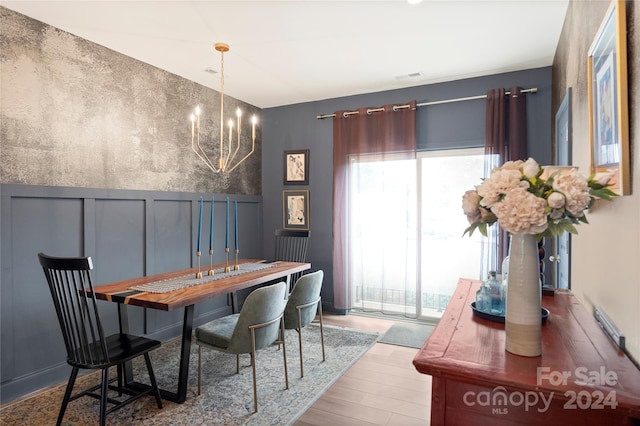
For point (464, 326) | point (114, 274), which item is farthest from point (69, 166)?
point (464, 326)

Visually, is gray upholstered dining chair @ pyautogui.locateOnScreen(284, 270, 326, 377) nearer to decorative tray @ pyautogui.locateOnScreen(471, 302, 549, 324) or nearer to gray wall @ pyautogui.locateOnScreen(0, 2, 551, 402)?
decorative tray @ pyautogui.locateOnScreen(471, 302, 549, 324)

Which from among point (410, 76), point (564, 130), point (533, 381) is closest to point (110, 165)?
point (410, 76)

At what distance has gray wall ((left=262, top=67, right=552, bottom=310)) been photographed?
355 centimetres

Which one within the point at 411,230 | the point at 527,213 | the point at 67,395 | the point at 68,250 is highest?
the point at 527,213

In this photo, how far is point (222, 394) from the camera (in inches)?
99.4

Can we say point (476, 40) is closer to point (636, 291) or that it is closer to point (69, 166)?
point (636, 291)

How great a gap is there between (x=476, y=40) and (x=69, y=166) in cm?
342

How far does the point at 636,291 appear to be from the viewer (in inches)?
42.4

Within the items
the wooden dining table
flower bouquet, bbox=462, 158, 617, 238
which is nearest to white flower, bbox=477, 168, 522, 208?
flower bouquet, bbox=462, 158, 617, 238

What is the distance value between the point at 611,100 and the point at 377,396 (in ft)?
7.14

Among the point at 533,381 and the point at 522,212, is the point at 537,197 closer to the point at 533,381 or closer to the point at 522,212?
the point at 522,212

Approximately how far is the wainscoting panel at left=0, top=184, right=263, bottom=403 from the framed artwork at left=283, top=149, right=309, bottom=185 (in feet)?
4.39

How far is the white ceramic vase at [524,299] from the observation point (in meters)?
1.11

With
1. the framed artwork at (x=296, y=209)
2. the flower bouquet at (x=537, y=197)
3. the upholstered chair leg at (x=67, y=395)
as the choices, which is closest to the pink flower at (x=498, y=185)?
the flower bouquet at (x=537, y=197)
